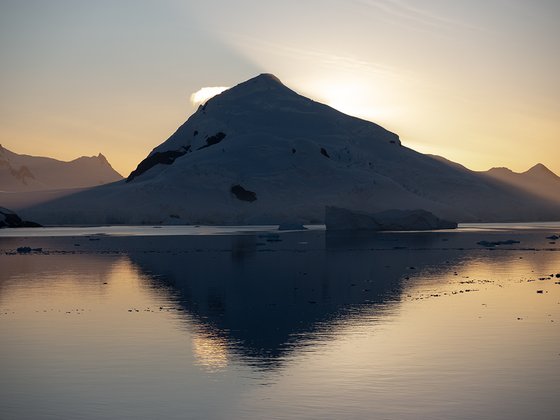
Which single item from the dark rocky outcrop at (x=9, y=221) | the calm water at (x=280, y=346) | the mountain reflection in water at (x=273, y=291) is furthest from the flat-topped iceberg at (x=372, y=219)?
the calm water at (x=280, y=346)

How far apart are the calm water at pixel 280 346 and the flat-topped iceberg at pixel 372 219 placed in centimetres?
8142

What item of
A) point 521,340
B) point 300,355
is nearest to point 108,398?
point 300,355

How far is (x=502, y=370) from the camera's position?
18.5m

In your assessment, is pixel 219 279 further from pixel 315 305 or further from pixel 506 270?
pixel 506 270

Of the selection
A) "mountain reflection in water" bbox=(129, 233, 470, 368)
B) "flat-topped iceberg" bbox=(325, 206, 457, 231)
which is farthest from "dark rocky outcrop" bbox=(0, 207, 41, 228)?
"mountain reflection in water" bbox=(129, 233, 470, 368)

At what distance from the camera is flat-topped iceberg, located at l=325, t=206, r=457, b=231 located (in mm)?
125438

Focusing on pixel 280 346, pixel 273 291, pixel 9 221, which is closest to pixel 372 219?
pixel 9 221

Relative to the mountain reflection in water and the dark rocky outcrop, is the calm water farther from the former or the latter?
the dark rocky outcrop

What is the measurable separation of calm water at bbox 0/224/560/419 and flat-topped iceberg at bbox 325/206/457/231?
81420 mm

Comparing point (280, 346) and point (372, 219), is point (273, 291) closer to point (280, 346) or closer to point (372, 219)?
point (280, 346)

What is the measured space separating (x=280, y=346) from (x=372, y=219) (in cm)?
10699

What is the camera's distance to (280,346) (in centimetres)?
2152

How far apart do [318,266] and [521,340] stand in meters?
27.9

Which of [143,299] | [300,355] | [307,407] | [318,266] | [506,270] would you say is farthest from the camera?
[318,266]
